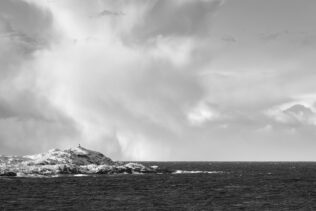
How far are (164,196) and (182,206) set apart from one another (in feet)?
55.8

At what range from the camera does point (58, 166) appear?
178m

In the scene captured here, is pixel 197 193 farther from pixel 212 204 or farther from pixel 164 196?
pixel 212 204

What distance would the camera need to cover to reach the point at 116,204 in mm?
87562

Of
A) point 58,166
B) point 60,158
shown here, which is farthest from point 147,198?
point 60,158

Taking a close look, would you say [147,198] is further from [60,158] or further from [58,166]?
[60,158]

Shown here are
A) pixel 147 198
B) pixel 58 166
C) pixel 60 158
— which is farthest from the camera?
pixel 60 158

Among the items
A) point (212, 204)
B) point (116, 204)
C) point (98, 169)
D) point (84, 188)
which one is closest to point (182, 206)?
point (212, 204)

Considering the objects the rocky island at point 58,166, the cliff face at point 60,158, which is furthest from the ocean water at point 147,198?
the cliff face at point 60,158

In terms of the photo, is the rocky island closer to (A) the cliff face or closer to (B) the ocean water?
(A) the cliff face

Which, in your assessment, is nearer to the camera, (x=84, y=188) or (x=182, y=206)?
(x=182, y=206)

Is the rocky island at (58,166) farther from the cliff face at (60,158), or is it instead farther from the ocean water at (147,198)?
the ocean water at (147,198)

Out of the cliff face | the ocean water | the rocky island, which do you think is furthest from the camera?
the cliff face

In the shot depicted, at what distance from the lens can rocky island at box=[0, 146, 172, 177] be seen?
173 m

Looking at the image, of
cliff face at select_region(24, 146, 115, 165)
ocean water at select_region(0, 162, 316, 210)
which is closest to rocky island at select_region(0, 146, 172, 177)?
cliff face at select_region(24, 146, 115, 165)
